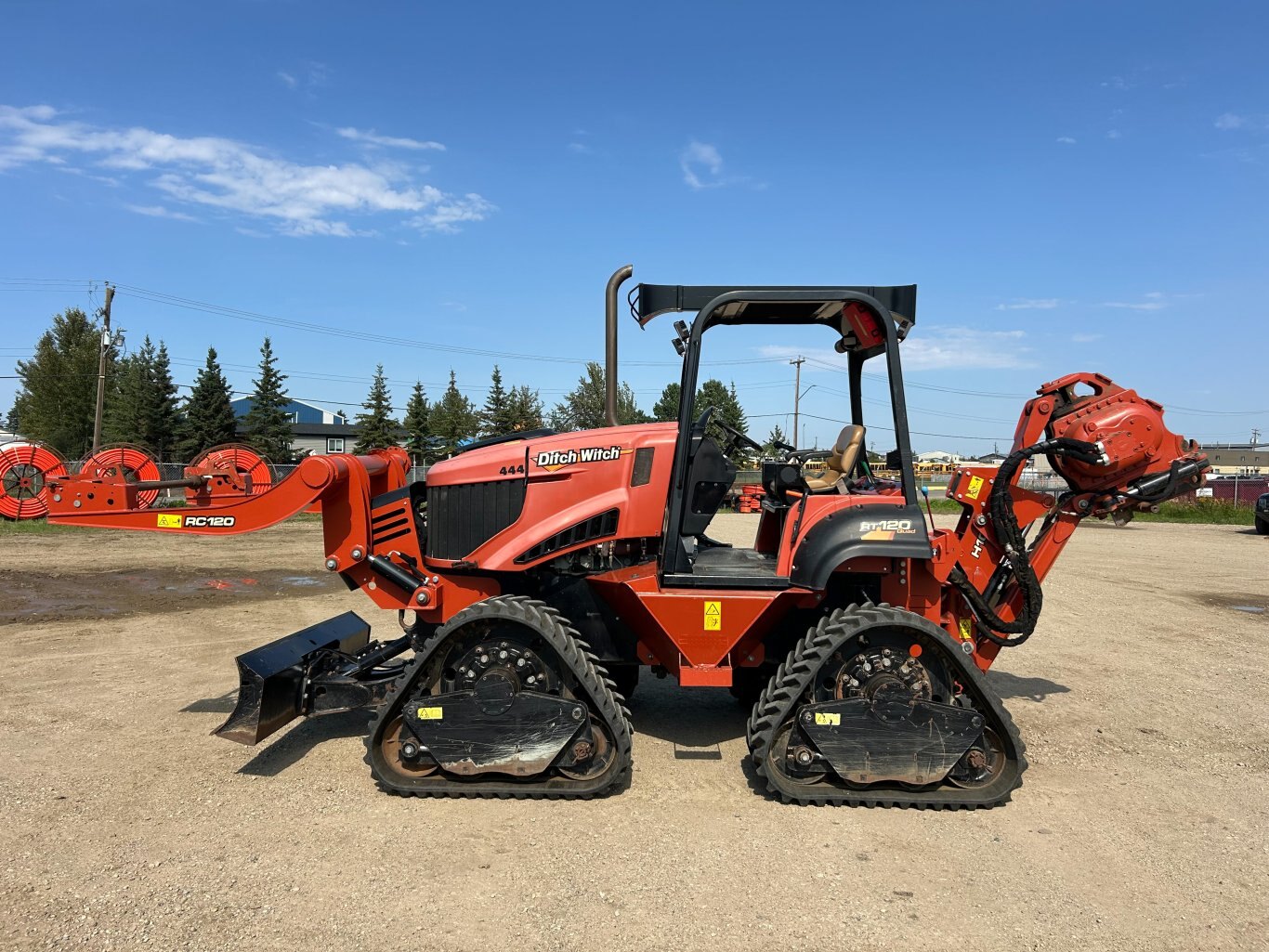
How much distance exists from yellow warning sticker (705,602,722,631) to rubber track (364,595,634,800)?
0.70m

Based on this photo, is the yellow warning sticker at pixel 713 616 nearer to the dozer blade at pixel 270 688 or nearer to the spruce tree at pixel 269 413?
the dozer blade at pixel 270 688

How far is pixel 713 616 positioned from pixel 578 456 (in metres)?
1.28

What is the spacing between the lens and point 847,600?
541 cm

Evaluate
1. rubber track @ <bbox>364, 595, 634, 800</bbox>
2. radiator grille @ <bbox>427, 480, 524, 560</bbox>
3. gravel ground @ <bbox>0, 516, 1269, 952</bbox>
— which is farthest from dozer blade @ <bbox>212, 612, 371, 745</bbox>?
radiator grille @ <bbox>427, 480, 524, 560</bbox>

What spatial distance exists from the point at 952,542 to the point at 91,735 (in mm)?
5964

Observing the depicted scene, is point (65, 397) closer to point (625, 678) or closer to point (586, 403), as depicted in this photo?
point (586, 403)

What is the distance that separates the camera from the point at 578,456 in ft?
16.7

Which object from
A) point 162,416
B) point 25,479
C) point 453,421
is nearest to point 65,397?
point 162,416

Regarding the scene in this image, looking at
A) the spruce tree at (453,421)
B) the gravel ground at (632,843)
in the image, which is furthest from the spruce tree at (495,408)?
the gravel ground at (632,843)

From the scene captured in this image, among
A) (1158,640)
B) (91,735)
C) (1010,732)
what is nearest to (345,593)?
(91,735)

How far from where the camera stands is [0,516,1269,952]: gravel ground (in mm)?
3406

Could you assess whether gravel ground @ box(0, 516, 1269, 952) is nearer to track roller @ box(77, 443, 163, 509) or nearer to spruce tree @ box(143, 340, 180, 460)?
track roller @ box(77, 443, 163, 509)

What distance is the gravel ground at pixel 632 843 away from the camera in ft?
11.2

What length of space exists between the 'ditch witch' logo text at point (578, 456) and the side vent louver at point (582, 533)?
343 mm
